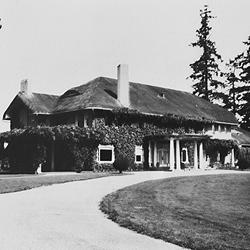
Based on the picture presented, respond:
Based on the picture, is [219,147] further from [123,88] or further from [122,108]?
[122,108]

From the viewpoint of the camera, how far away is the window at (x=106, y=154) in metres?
37.1

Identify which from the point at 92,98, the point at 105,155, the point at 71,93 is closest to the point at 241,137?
the point at 71,93

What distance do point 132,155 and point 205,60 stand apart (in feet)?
100

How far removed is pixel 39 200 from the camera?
15672 millimetres

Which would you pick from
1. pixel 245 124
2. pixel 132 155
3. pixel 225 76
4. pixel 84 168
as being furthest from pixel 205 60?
pixel 84 168

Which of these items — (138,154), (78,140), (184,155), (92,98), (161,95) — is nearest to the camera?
(78,140)

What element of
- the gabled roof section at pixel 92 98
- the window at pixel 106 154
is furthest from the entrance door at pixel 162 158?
the gabled roof section at pixel 92 98

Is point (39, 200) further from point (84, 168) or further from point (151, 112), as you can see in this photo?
point (151, 112)

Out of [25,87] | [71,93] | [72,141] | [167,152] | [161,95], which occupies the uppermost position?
[25,87]

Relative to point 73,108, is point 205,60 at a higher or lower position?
higher

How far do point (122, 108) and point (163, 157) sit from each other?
6.09 metres

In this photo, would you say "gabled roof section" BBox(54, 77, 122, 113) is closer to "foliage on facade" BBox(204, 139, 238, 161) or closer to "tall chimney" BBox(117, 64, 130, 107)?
"tall chimney" BBox(117, 64, 130, 107)

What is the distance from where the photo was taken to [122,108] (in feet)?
125

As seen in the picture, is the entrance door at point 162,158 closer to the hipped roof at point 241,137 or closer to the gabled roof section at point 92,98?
the gabled roof section at point 92,98
